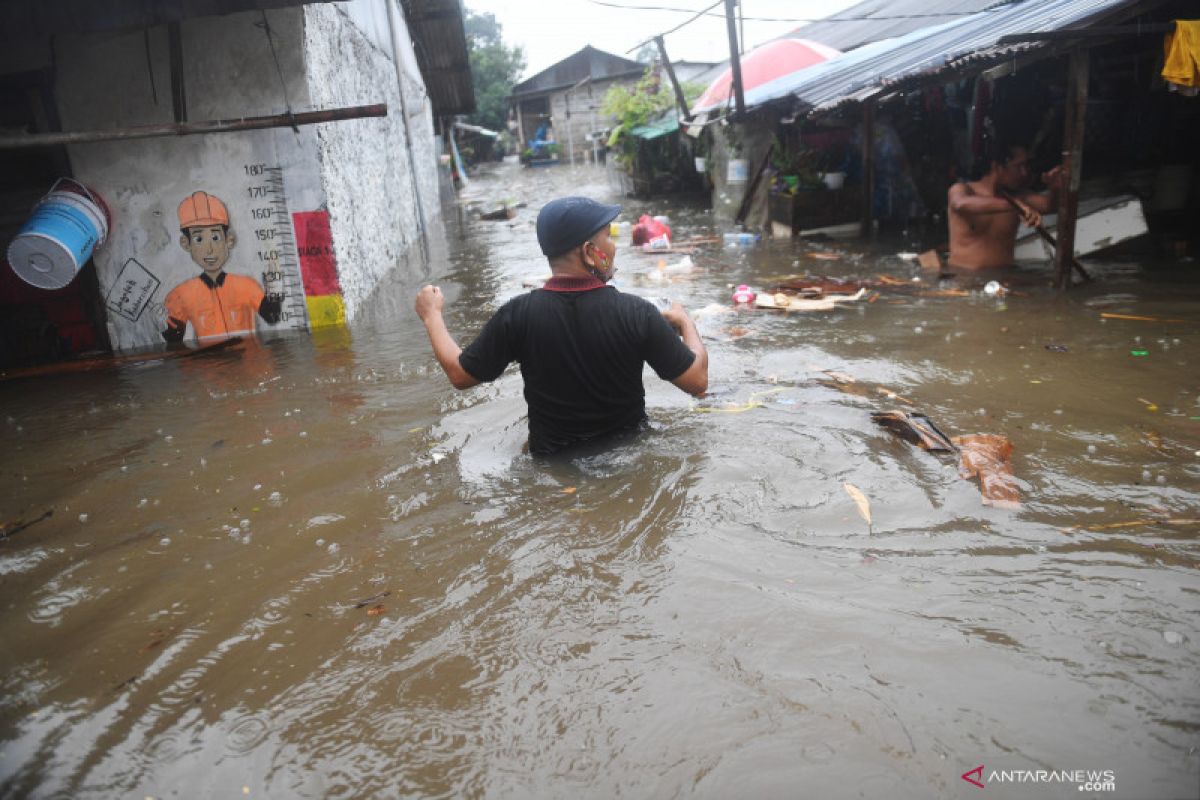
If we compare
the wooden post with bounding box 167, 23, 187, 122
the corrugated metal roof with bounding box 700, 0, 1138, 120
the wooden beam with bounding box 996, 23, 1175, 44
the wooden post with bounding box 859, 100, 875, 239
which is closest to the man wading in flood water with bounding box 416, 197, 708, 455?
the wooden beam with bounding box 996, 23, 1175, 44

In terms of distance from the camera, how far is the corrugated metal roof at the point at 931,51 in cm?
657

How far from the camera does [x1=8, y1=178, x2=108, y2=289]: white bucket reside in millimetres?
5836

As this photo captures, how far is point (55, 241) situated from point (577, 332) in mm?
4985

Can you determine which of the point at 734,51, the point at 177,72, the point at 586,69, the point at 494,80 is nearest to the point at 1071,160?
the point at 734,51

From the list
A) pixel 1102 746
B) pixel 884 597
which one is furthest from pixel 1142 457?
pixel 1102 746

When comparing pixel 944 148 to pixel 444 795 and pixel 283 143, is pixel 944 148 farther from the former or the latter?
pixel 444 795

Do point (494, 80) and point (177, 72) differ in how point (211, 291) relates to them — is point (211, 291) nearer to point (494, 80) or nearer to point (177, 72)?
point (177, 72)

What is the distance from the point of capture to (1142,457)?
351cm

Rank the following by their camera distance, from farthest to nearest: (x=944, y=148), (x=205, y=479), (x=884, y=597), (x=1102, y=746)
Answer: (x=944, y=148)
(x=205, y=479)
(x=884, y=597)
(x=1102, y=746)

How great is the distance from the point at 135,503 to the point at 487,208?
18651 mm

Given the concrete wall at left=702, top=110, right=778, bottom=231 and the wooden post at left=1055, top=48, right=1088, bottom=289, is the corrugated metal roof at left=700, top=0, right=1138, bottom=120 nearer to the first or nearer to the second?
the wooden post at left=1055, top=48, right=1088, bottom=289

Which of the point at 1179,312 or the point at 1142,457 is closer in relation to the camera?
the point at 1142,457

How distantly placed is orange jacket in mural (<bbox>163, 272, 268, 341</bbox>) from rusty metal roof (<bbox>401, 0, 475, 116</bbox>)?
46.1ft

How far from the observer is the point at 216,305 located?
24.7 ft
